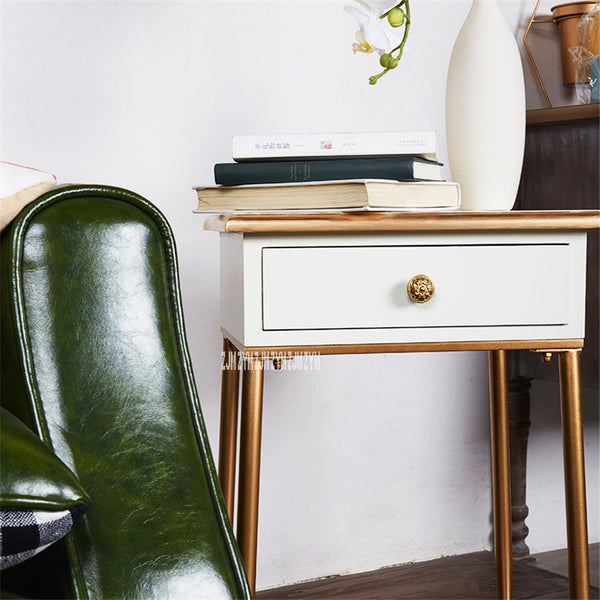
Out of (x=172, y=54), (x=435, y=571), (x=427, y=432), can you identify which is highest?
(x=172, y=54)

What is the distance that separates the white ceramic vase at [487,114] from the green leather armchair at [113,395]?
1.90ft

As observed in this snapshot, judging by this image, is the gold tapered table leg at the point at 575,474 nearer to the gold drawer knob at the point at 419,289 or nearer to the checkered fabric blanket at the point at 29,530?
the gold drawer knob at the point at 419,289

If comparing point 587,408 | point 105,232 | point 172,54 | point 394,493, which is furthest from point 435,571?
point 105,232

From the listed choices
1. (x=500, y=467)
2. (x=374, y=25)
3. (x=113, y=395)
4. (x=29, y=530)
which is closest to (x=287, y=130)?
(x=374, y=25)

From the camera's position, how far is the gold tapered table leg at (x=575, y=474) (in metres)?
1.05

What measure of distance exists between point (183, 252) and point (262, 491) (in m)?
0.45

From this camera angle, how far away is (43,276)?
62 centimetres

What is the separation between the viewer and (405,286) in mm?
1007

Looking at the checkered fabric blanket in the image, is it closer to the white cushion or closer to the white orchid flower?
the white cushion

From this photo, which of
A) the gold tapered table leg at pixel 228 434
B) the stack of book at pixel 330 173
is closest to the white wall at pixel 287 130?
the gold tapered table leg at pixel 228 434

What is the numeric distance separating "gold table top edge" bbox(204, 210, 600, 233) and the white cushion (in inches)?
10.2

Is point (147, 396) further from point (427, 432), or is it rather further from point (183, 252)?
point (427, 432)

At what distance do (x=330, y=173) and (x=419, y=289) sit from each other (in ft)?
0.57

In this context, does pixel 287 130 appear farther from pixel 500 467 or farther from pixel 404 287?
pixel 500 467
